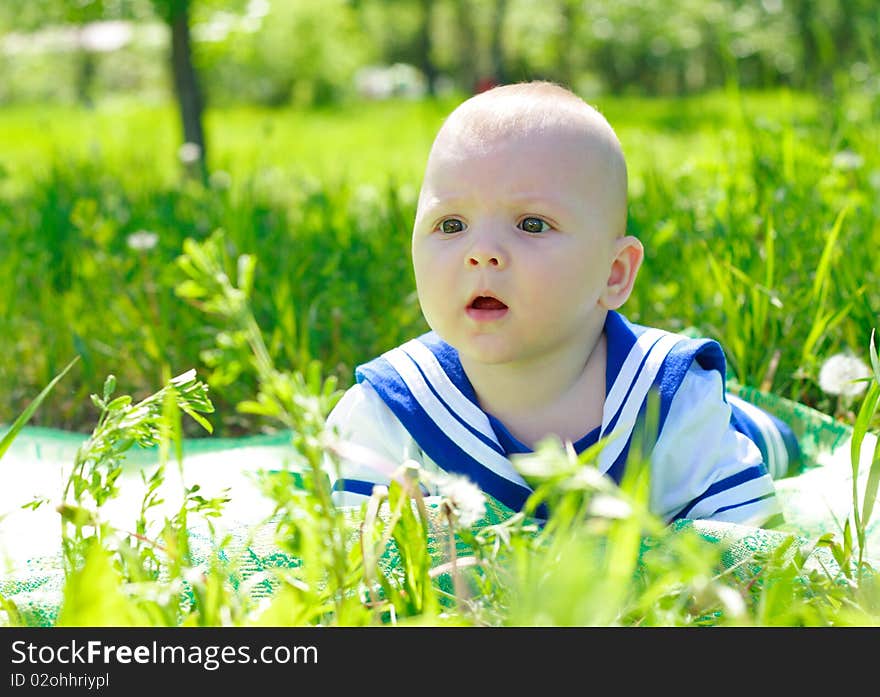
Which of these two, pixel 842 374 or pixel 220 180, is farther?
pixel 220 180

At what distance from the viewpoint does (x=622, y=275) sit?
191 centimetres

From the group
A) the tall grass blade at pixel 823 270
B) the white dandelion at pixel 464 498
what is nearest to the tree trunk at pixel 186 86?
the tall grass blade at pixel 823 270

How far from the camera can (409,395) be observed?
189cm

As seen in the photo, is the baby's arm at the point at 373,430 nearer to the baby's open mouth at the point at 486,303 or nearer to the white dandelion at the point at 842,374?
the baby's open mouth at the point at 486,303

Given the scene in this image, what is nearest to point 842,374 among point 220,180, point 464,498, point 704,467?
point 704,467

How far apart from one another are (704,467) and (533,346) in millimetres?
357

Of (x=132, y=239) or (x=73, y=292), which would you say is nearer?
(x=132, y=239)

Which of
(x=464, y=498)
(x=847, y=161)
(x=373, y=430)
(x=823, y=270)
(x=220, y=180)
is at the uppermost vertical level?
(x=220, y=180)

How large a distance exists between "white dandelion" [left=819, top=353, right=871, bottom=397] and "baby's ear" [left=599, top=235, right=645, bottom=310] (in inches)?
23.2

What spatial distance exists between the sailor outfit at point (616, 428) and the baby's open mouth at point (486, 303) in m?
0.19

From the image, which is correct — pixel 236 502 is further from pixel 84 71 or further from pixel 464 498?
pixel 84 71

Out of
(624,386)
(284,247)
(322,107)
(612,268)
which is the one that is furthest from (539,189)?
(322,107)
